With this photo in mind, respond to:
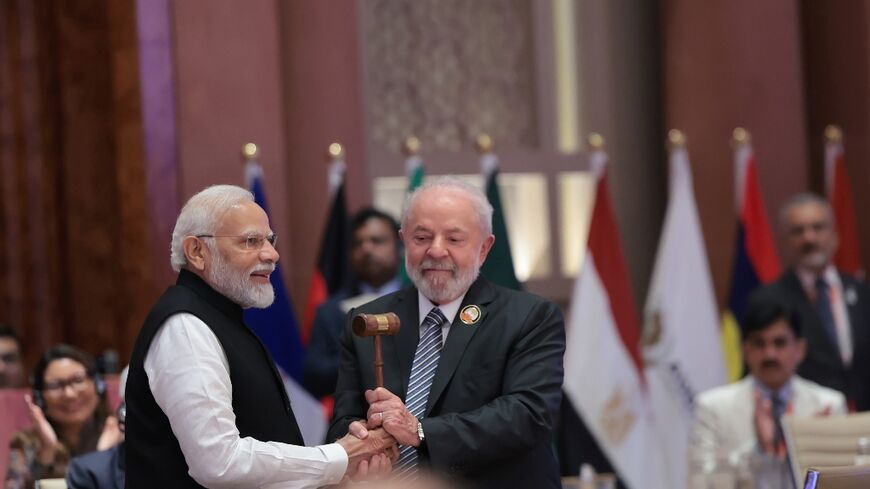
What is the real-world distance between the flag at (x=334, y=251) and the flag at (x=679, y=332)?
5.62 feet

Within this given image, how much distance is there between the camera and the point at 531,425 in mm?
4094

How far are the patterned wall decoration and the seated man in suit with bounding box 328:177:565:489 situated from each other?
4.49 metres

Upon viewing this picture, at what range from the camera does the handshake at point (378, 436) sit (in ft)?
13.1

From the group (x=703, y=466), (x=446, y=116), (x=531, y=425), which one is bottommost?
(x=703, y=466)

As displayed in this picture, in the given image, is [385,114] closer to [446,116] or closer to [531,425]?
[446,116]

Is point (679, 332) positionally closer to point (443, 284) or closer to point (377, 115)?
point (377, 115)

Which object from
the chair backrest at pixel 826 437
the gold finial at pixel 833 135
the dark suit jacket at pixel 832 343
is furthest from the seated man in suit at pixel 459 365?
the gold finial at pixel 833 135

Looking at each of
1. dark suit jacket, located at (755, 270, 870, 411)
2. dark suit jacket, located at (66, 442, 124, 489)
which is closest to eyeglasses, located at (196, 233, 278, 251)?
dark suit jacket, located at (66, 442, 124, 489)

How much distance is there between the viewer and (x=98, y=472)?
5.12 metres

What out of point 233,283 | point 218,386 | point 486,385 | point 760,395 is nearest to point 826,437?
point 760,395

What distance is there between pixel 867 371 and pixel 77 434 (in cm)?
393

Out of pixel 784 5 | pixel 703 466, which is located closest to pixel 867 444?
pixel 703 466

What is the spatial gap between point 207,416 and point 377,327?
60 centimetres

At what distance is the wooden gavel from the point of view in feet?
13.3
